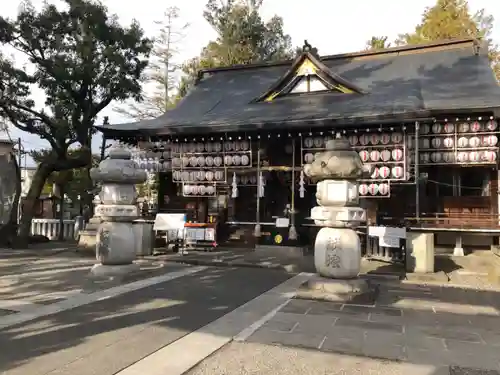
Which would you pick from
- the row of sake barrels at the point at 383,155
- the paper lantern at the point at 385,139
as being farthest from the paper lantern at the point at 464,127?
the paper lantern at the point at 385,139

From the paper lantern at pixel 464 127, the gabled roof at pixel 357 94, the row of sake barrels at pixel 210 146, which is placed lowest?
the row of sake barrels at pixel 210 146

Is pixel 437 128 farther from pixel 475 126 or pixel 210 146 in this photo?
pixel 210 146

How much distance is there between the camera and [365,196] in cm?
1245

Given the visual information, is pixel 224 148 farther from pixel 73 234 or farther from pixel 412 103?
pixel 73 234

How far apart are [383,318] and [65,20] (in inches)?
630

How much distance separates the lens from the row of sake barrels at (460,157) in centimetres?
1194

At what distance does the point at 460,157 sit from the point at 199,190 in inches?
336

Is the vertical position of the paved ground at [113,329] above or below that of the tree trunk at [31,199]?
below

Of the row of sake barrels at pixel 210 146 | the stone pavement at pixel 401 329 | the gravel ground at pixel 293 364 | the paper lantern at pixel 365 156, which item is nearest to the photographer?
the gravel ground at pixel 293 364

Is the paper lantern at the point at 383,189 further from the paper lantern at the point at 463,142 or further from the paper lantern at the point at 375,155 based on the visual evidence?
the paper lantern at the point at 463,142

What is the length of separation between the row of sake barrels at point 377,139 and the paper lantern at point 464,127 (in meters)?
1.77

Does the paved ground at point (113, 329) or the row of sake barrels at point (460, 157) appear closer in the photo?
the paved ground at point (113, 329)

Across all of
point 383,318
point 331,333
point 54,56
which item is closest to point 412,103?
point 383,318

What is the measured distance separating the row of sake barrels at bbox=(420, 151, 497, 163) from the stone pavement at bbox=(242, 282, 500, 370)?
18.1ft
